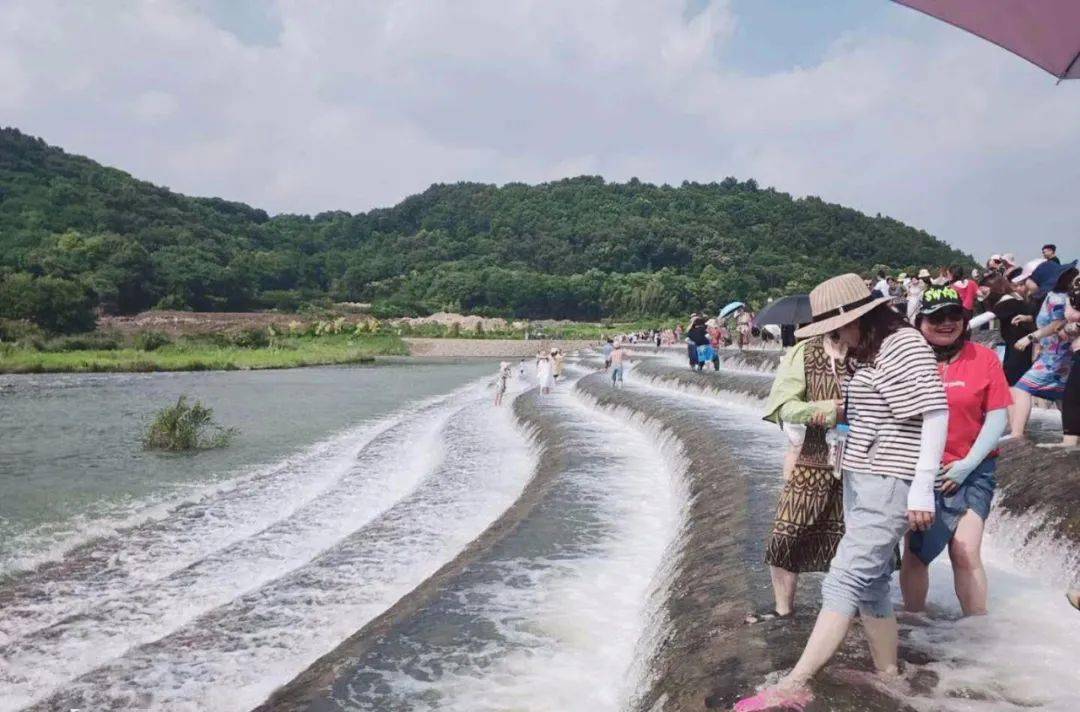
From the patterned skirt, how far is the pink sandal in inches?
29.5

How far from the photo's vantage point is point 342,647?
19.2 feet

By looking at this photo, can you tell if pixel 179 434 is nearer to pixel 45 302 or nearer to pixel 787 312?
pixel 787 312

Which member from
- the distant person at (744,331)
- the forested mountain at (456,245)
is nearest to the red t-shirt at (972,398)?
the distant person at (744,331)

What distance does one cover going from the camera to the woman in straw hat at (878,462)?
3262 mm

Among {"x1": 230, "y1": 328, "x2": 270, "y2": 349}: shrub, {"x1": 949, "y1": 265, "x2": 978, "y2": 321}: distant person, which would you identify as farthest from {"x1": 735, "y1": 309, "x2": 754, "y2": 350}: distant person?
{"x1": 230, "y1": 328, "x2": 270, "y2": 349}: shrub

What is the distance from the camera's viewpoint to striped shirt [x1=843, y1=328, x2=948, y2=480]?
3.29m

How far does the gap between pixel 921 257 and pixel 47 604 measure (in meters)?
143

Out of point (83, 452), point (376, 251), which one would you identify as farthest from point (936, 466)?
point (376, 251)

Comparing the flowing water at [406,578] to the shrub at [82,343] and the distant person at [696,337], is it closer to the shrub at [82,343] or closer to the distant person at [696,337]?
the distant person at [696,337]

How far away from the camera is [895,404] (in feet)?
11.0

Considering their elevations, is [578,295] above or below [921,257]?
below

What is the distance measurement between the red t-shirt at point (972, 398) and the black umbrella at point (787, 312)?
40.3 ft

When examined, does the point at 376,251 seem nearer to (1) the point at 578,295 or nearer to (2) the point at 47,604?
(1) the point at 578,295

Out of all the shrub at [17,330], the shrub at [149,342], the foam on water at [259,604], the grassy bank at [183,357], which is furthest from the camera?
the shrub at [149,342]
